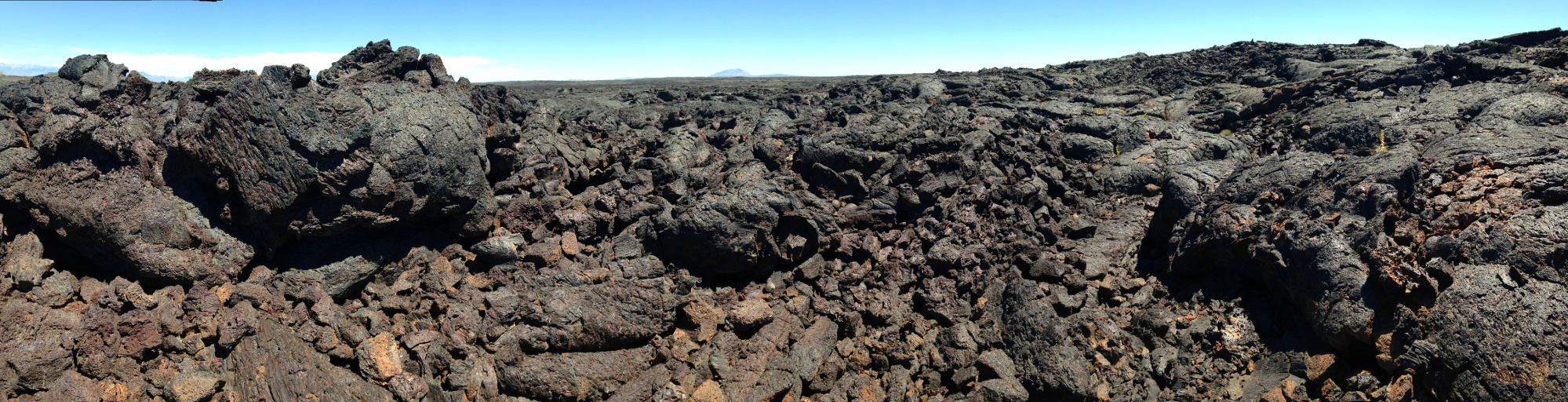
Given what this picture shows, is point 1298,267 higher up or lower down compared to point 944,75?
lower down

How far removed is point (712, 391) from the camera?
11.2m

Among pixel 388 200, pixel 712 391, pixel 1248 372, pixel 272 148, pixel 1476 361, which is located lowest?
pixel 712 391

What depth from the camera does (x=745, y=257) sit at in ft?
46.8

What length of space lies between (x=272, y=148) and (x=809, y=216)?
10.6m

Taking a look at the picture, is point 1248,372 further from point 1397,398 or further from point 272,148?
point 272,148

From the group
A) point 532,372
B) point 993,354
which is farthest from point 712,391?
point 993,354

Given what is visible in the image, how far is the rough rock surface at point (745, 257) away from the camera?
32.7 ft

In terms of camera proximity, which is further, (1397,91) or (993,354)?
(1397,91)

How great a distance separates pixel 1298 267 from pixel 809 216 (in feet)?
29.4

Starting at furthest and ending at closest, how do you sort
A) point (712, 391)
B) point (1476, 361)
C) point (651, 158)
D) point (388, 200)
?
point (651, 158)
point (388, 200)
point (712, 391)
point (1476, 361)

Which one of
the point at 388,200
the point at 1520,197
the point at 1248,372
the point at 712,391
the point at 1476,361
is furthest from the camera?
the point at 388,200

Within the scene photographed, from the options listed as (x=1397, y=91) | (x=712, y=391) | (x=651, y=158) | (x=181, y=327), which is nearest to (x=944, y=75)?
(x=1397, y=91)

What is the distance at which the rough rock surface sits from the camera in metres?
9.96

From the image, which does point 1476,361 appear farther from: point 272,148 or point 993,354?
point 272,148
